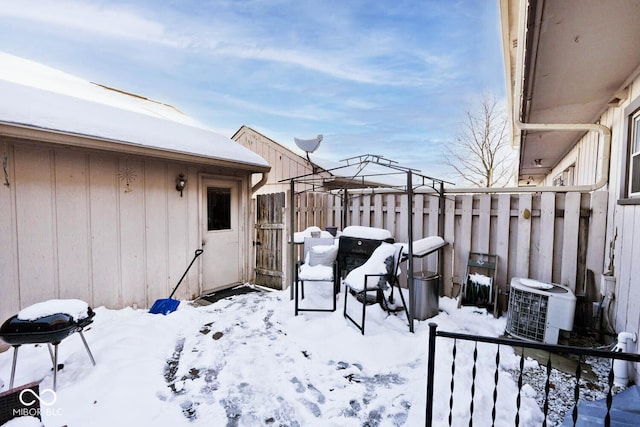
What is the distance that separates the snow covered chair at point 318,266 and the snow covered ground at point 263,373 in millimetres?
376

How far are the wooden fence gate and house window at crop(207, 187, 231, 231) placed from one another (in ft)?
1.93

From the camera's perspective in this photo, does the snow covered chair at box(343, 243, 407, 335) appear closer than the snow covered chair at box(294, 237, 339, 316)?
Yes

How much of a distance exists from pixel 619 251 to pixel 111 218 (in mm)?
5623

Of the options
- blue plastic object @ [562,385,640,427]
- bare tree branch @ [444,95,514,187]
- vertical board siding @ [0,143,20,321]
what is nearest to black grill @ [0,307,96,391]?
vertical board siding @ [0,143,20,321]

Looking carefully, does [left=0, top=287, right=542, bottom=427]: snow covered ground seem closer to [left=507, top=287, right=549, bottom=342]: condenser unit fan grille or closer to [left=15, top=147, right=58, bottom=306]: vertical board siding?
[left=507, top=287, right=549, bottom=342]: condenser unit fan grille

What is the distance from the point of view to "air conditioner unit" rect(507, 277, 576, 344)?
2.67 metres

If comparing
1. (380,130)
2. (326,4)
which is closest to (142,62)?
(326,4)

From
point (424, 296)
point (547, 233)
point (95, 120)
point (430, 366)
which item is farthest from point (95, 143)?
point (547, 233)

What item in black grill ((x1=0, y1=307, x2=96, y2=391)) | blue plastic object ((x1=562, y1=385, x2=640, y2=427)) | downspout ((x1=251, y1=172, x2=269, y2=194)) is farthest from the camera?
downspout ((x1=251, y1=172, x2=269, y2=194))

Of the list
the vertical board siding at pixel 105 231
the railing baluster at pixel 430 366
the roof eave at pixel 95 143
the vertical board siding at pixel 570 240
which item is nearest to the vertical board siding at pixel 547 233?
the vertical board siding at pixel 570 240

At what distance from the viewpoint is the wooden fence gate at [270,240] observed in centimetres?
502

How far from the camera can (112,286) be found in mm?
3631

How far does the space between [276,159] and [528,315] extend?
6.40 metres

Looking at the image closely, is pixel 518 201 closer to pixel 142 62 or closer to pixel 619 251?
pixel 619 251
